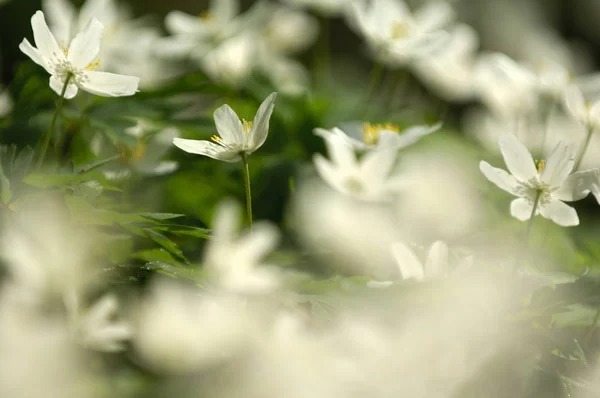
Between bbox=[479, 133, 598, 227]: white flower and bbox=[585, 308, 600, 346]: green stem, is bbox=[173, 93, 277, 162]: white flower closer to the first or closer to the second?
bbox=[479, 133, 598, 227]: white flower

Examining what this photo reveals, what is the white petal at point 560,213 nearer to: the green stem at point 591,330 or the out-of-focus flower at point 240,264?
the green stem at point 591,330

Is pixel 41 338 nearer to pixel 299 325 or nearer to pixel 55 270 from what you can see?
pixel 55 270

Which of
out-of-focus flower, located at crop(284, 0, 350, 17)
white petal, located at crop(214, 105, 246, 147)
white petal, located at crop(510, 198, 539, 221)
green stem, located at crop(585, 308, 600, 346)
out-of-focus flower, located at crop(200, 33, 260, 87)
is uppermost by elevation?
white petal, located at crop(214, 105, 246, 147)

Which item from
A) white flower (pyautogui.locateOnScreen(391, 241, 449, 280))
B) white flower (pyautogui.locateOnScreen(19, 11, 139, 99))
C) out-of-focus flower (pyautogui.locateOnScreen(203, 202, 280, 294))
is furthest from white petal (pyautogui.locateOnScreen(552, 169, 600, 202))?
white flower (pyautogui.locateOnScreen(19, 11, 139, 99))

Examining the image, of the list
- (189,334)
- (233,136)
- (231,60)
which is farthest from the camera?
(231,60)

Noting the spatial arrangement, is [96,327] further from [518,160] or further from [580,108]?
[580,108]

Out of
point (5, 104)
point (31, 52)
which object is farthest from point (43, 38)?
point (5, 104)
